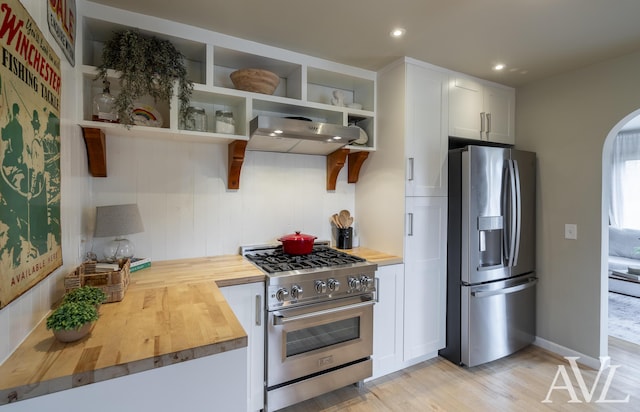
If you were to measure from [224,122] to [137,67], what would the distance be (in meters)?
0.56

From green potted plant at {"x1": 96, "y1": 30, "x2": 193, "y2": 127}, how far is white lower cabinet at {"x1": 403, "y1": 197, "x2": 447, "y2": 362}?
1.81 m

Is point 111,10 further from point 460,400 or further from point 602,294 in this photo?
point 602,294

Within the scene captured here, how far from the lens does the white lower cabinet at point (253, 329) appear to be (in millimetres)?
1818

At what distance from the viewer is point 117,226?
1.80 meters

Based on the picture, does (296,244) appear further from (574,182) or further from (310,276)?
(574,182)

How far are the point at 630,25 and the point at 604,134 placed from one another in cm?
81

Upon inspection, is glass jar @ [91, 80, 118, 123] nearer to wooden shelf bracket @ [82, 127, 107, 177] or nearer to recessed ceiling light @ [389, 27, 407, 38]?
wooden shelf bracket @ [82, 127, 107, 177]

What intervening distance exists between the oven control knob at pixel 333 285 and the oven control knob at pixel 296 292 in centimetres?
21

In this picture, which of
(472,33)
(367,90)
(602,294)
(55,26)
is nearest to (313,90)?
(367,90)

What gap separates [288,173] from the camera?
2.62 m

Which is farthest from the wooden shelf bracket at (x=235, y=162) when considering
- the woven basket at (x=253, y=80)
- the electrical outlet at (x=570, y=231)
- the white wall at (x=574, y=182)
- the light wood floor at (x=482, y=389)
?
the electrical outlet at (x=570, y=231)

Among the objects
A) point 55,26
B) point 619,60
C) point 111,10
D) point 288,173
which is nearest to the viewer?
point 55,26

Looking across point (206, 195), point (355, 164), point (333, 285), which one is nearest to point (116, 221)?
point (206, 195)

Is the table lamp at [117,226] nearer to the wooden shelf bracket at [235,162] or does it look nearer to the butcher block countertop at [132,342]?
the butcher block countertop at [132,342]
